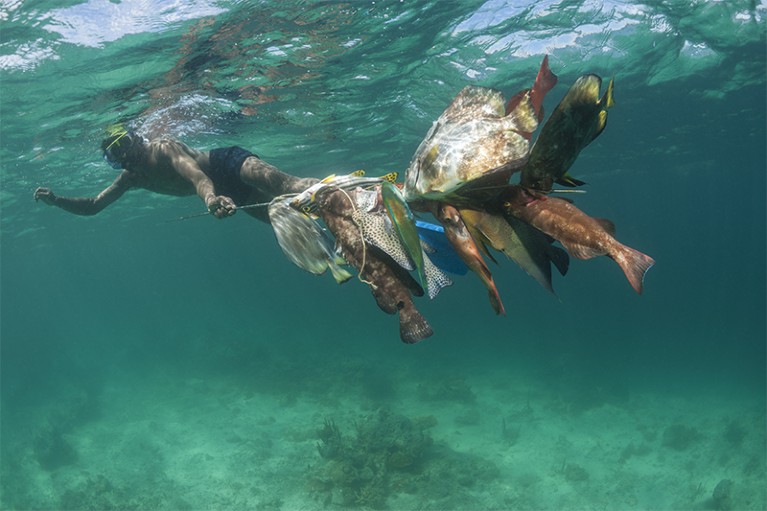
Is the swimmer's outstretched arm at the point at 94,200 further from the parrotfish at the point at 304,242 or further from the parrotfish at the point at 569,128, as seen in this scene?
the parrotfish at the point at 569,128

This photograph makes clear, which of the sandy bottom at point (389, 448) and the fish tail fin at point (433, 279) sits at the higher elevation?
the fish tail fin at point (433, 279)

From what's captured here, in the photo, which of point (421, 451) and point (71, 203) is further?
point (421, 451)

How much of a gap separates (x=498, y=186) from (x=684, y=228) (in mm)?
148430

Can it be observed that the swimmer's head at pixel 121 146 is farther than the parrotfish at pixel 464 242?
Yes

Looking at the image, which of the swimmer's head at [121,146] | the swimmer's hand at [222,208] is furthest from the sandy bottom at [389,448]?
the swimmer's hand at [222,208]

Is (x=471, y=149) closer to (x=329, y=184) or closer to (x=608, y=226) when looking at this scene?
(x=608, y=226)

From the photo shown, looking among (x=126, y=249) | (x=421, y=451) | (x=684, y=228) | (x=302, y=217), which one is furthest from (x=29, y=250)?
(x=684, y=228)

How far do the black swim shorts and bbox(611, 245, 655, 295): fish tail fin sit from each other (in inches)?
201

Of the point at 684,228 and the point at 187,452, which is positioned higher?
the point at 187,452

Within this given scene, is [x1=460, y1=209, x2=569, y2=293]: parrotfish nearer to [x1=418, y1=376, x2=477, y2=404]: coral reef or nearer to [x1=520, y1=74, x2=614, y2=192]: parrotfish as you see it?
[x1=520, y1=74, x2=614, y2=192]: parrotfish

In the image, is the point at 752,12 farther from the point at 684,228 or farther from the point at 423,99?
the point at 684,228

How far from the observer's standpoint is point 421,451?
1562 centimetres

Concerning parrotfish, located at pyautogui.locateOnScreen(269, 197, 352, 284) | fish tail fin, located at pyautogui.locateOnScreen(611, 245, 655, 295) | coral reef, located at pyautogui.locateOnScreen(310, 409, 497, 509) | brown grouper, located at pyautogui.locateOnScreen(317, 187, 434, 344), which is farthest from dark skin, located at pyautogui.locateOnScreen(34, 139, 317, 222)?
coral reef, located at pyautogui.locateOnScreen(310, 409, 497, 509)

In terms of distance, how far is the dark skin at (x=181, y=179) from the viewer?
5039mm
